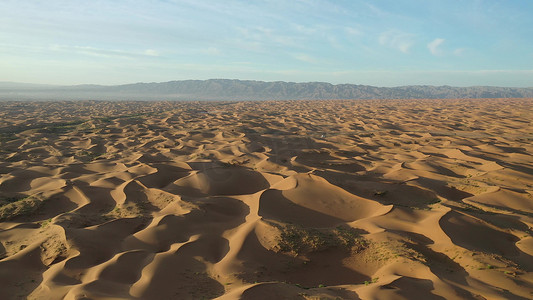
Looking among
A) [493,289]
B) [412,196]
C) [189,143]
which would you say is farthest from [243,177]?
[189,143]

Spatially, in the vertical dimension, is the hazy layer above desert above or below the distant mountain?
below

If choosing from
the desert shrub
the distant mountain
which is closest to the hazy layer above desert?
the desert shrub

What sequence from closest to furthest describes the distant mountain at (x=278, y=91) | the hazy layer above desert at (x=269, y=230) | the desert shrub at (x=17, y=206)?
the hazy layer above desert at (x=269, y=230) → the desert shrub at (x=17, y=206) → the distant mountain at (x=278, y=91)

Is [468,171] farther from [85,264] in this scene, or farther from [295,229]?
[85,264]

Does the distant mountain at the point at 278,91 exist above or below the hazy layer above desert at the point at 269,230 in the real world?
above

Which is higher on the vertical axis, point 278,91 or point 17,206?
point 278,91

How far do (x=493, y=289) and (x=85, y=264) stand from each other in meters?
4.26

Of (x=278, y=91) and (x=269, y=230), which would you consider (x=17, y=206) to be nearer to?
(x=269, y=230)

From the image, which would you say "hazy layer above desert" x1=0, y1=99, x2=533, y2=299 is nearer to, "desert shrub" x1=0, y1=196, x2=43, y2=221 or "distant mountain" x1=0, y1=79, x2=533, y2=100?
"desert shrub" x1=0, y1=196, x2=43, y2=221

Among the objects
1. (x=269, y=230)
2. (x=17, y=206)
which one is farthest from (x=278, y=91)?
(x=269, y=230)

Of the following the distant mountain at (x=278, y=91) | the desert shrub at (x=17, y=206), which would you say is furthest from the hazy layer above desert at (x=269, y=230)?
the distant mountain at (x=278, y=91)

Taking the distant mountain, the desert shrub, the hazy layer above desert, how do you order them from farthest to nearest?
1. the distant mountain
2. the desert shrub
3. the hazy layer above desert

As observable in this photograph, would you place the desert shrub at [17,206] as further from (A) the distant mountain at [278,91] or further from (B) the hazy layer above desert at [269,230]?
(A) the distant mountain at [278,91]

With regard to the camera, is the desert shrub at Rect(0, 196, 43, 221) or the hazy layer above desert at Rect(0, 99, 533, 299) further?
the desert shrub at Rect(0, 196, 43, 221)
